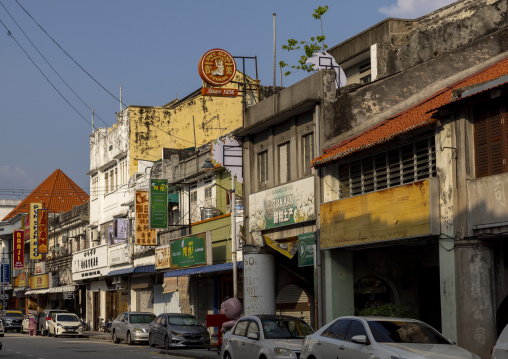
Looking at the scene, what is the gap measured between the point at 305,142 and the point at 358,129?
7.21ft

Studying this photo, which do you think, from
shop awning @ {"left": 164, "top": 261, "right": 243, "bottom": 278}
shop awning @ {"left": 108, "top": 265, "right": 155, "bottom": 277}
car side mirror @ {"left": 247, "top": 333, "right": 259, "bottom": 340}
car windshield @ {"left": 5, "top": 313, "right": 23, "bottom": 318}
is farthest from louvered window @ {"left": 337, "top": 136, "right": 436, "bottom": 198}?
car windshield @ {"left": 5, "top": 313, "right": 23, "bottom": 318}

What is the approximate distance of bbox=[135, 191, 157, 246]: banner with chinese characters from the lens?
146ft

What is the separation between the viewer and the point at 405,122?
74.7 ft

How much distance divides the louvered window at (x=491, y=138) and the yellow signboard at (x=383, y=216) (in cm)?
152

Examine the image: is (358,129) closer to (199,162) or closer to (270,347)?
(270,347)

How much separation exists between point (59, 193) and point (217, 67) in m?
52.9

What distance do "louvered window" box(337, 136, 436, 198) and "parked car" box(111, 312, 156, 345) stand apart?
14824mm

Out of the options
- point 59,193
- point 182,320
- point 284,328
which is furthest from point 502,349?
point 59,193

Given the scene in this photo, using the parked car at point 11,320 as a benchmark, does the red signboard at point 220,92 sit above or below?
above

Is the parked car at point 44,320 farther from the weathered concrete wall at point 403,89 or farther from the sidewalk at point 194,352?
the weathered concrete wall at point 403,89

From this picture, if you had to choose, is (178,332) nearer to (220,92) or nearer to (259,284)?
(259,284)

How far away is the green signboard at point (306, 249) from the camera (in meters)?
27.0

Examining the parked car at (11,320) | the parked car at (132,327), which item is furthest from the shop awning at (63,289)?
the parked car at (132,327)

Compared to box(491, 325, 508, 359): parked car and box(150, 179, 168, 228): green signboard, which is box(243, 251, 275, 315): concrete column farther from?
box(491, 325, 508, 359): parked car
